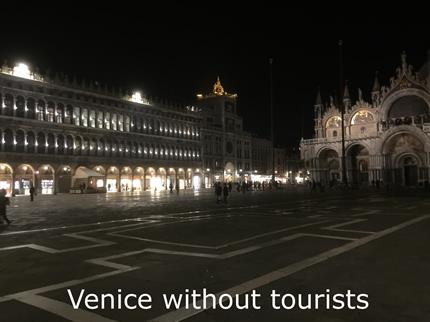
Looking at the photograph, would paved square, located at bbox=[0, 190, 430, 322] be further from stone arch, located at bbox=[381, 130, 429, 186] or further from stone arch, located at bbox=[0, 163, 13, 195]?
stone arch, located at bbox=[381, 130, 429, 186]

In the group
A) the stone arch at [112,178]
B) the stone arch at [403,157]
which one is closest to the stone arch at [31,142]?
the stone arch at [112,178]

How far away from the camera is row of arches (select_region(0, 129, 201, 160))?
2142 inches

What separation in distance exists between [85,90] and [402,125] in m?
51.8

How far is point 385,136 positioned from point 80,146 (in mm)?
50340

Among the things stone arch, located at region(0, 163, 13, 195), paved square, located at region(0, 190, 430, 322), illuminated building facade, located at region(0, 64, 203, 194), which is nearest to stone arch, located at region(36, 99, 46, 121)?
illuminated building facade, located at region(0, 64, 203, 194)

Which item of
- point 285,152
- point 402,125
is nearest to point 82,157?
point 402,125

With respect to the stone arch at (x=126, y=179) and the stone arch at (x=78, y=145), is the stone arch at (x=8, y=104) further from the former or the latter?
the stone arch at (x=126, y=179)

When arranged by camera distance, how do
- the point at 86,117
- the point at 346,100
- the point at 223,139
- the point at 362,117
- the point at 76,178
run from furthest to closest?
the point at 223,139, the point at 346,100, the point at 362,117, the point at 86,117, the point at 76,178

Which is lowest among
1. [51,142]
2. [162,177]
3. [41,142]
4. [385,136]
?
[162,177]

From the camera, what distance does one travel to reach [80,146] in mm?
63656

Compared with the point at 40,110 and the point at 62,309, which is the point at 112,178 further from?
the point at 62,309

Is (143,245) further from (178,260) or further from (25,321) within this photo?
(25,321)

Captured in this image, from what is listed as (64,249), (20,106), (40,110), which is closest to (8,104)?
(20,106)

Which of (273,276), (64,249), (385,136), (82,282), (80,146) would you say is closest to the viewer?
(82,282)
